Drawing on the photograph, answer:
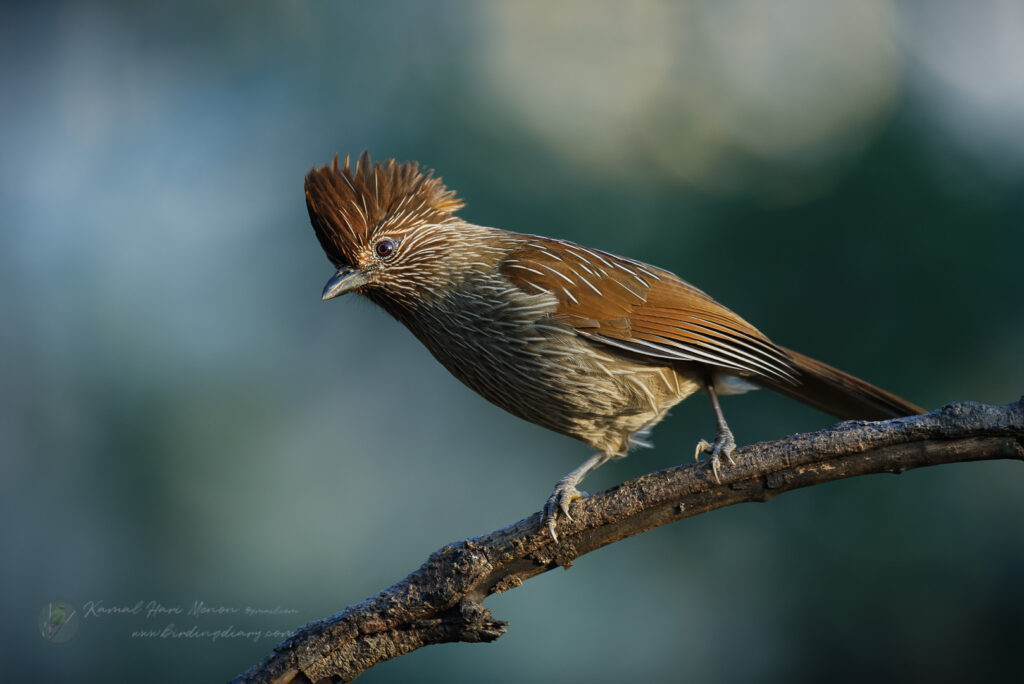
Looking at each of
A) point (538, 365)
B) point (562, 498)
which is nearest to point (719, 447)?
point (562, 498)

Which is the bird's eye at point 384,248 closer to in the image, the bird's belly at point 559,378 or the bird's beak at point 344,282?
the bird's beak at point 344,282

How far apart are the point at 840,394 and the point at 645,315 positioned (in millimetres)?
801

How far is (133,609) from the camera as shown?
4.07 metres

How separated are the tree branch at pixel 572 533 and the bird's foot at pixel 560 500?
0.02 meters

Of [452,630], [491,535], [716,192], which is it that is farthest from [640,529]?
[716,192]

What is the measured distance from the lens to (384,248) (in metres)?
2.92

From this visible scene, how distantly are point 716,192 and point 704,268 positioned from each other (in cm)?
49

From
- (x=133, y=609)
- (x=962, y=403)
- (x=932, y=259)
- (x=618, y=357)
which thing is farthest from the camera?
(x=932, y=259)

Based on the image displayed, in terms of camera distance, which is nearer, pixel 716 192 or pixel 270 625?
pixel 270 625

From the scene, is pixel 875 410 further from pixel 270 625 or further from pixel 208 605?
pixel 208 605

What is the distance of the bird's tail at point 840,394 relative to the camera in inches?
110

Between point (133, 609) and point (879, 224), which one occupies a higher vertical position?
point (879, 224)

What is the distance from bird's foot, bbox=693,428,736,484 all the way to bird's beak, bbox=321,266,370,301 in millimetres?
1343

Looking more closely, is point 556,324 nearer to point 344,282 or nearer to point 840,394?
point 344,282
